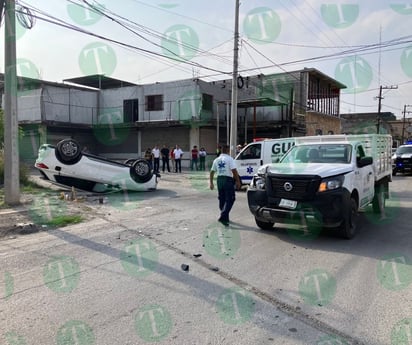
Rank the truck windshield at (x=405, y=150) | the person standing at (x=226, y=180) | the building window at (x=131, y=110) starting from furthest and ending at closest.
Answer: the building window at (x=131, y=110) < the truck windshield at (x=405, y=150) < the person standing at (x=226, y=180)

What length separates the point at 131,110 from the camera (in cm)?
3241

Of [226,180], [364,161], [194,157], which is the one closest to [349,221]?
[364,161]

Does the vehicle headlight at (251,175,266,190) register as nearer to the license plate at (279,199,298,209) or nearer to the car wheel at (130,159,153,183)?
the license plate at (279,199,298,209)

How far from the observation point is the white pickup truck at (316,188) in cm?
655

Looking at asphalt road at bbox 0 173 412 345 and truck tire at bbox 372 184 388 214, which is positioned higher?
truck tire at bbox 372 184 388 214

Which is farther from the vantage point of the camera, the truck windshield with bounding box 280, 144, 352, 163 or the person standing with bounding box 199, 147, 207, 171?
the person standing with bounding box 199, 147, 207, 171

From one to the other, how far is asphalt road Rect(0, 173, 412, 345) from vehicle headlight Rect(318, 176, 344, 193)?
0.96 metres

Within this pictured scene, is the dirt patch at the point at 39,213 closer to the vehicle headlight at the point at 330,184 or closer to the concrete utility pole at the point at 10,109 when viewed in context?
the concrete utility pole at the point at 10,109

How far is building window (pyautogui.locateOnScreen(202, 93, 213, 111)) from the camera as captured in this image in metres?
29.1

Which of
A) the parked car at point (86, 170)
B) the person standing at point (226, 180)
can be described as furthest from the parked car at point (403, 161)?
the person standing at point (226, 180)

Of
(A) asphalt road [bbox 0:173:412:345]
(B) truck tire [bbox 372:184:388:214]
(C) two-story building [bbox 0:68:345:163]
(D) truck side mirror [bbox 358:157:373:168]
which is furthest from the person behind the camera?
(C) two-story building [bbox 0:68:345:163]

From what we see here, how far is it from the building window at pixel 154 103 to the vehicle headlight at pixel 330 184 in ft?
82.4

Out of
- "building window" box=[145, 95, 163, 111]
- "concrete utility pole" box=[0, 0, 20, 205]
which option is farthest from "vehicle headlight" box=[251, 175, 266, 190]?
"building window" box=[145, 95, 163, 111]

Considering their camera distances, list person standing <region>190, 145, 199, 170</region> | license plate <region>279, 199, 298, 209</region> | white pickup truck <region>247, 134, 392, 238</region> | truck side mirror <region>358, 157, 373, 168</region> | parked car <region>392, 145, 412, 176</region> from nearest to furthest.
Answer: white pickup truck <region>247, 134, 392, 238</region>
license plate <region>279, 199, 298, 209</region>
truck side mirror <region>358, 157, 373, 168</region>
parked car <region>392, 145, 412, 176</region>
person standing <region>190, 145, 199, 170</region>
